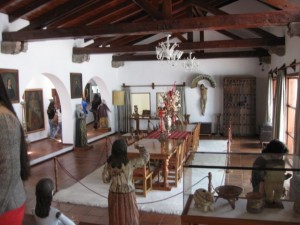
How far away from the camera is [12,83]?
7875mm

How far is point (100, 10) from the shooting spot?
9.10 m

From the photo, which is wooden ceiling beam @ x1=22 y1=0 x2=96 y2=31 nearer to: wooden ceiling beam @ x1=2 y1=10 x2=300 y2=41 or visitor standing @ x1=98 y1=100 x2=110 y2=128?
wooden ceiling beam @ x1=2 y1=10 x2=300 y2=41

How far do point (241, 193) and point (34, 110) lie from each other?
35.3 feet

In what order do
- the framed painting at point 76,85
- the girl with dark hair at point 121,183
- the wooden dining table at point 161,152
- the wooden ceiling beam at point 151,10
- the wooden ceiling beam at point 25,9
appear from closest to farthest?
the girl with dark hair at point 121,183 < the wooden dining table at point 161,152 < the wooden ceiling beam at point 151,10 < the wooden ceiling beam at point 25,9 < the framed painting at point 76,85

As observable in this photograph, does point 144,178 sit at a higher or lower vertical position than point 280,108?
lower

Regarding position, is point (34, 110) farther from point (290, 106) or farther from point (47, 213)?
point (47, 213)

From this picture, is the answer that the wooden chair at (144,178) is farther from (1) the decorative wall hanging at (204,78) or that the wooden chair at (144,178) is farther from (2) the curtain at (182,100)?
(1) the decorative wall hanging at (204,78)

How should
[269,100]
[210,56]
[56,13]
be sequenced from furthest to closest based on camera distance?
1. [210,56]
2. [269,100]
3. [56,13]

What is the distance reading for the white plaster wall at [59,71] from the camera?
8.28m

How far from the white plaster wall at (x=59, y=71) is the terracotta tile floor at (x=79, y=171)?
102cm

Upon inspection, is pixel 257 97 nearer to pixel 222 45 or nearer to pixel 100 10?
pixel 222 45

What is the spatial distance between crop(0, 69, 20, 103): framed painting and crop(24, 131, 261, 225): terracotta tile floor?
1.97 m

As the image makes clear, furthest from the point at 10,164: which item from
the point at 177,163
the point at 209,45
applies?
the point at 209,45

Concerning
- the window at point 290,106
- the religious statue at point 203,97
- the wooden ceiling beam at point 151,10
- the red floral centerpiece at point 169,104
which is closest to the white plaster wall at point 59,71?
the wooden ceiling beam at point 151,10
